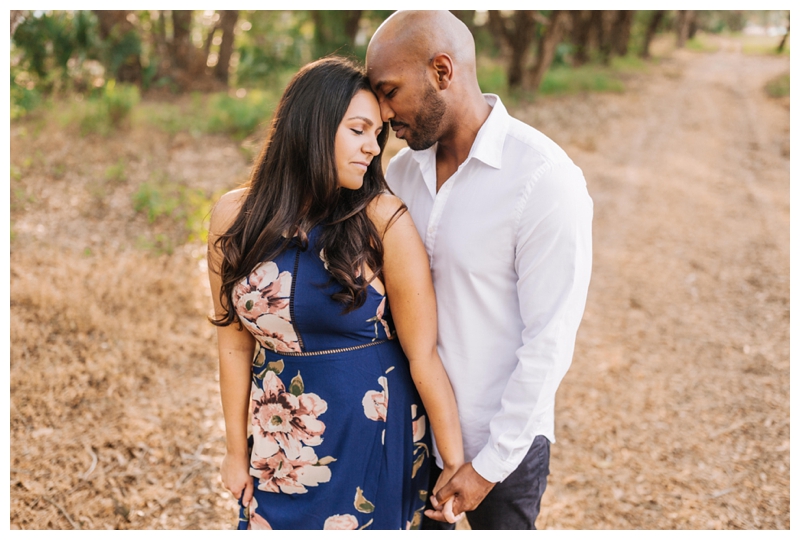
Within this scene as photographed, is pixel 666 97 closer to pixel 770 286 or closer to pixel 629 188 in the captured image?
pixel 629 188

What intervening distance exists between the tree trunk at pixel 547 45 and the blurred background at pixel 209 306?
14cm

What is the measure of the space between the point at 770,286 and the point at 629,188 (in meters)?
2.63

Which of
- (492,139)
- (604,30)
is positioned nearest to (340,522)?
(492,139)

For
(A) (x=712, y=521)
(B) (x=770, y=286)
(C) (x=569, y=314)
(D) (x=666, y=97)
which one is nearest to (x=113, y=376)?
(C) (x=569, y=314)

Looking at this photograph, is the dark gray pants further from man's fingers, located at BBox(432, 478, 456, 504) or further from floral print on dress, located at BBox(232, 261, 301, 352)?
floral print on dress, located at BBox(232, 261, 301, 352)

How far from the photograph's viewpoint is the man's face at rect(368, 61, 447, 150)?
1.69 meters

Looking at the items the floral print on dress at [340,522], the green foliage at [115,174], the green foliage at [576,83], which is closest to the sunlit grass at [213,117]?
the green foliage at [115,174]

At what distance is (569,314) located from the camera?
1615 millimetres

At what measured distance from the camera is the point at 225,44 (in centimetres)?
1311

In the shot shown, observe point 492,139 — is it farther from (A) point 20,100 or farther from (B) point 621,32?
(B) point 621,32

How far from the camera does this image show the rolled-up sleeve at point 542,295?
156 centimetres

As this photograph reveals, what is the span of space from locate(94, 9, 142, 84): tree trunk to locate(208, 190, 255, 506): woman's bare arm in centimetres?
1137

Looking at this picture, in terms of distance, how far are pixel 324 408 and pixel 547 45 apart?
11296mm

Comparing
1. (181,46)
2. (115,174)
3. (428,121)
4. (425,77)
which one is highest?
(425,77)
